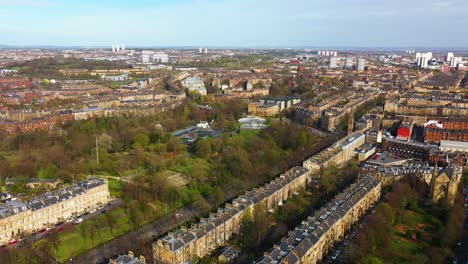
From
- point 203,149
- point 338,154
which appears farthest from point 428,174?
point 203,149

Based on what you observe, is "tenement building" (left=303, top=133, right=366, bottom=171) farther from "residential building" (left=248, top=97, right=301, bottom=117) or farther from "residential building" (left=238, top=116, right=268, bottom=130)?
"residential building" (left=248, top=97, right=301, bottom=117)

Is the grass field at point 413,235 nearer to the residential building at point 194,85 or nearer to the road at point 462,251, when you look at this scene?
the road at point 462,251

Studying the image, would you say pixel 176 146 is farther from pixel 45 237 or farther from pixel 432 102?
pixel 432 102

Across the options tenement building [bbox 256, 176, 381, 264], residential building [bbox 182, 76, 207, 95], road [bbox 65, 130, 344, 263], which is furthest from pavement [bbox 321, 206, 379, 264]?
residential building [bbox 182, 76, 207, 95]

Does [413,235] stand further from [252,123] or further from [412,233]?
[252,123]

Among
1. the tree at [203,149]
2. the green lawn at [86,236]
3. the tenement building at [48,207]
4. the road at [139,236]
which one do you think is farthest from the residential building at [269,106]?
the green lawn at [86,236]

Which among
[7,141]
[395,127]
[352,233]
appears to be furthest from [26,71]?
[352,233]
